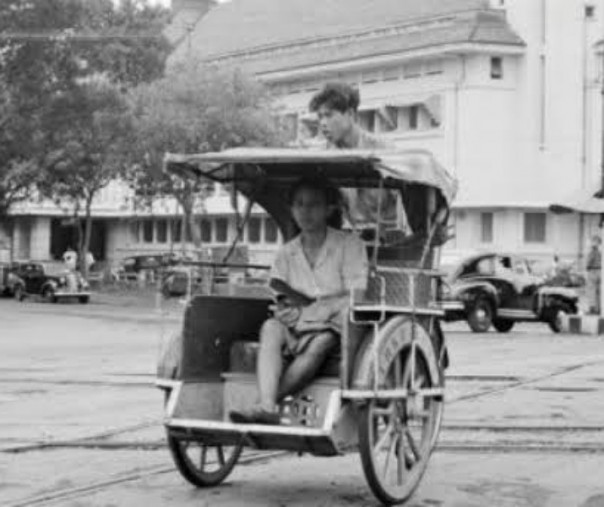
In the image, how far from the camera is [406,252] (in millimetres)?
9594

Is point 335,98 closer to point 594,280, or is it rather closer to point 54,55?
point 594,280

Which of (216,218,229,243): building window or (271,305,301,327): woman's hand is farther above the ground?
(216,218,229,243): building window

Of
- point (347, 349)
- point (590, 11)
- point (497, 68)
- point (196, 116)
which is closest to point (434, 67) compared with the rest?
point (497, 68)

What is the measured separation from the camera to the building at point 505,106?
65062mm

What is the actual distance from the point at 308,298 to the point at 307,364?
0.51 metres

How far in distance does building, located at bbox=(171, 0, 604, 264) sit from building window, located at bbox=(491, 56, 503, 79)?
42 mm

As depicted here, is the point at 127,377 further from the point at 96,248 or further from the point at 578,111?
the point at 96,248

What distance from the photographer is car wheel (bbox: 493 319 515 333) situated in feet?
112

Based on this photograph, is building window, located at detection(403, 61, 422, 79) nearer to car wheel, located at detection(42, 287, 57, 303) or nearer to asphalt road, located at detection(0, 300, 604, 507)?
car wheel, located at detection(42, 287, 57, 303)

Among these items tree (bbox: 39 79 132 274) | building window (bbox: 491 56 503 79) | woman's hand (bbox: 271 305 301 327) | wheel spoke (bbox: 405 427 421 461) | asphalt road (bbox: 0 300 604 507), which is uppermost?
building window (bbox: 491 56 503 79)

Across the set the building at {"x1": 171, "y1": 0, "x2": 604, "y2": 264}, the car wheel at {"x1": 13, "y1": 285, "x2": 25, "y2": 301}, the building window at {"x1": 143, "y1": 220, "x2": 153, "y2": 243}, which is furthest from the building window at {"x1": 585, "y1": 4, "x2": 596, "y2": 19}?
the building window at {"x1": 143, "y1": 220, "x2": 153, "y2": 243}

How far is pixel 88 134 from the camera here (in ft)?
200

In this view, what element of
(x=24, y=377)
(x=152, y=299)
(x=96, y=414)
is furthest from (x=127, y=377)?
(x=152, y=299)

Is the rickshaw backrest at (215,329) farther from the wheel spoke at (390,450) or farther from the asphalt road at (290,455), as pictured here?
the wheel spoke at (390,450)
